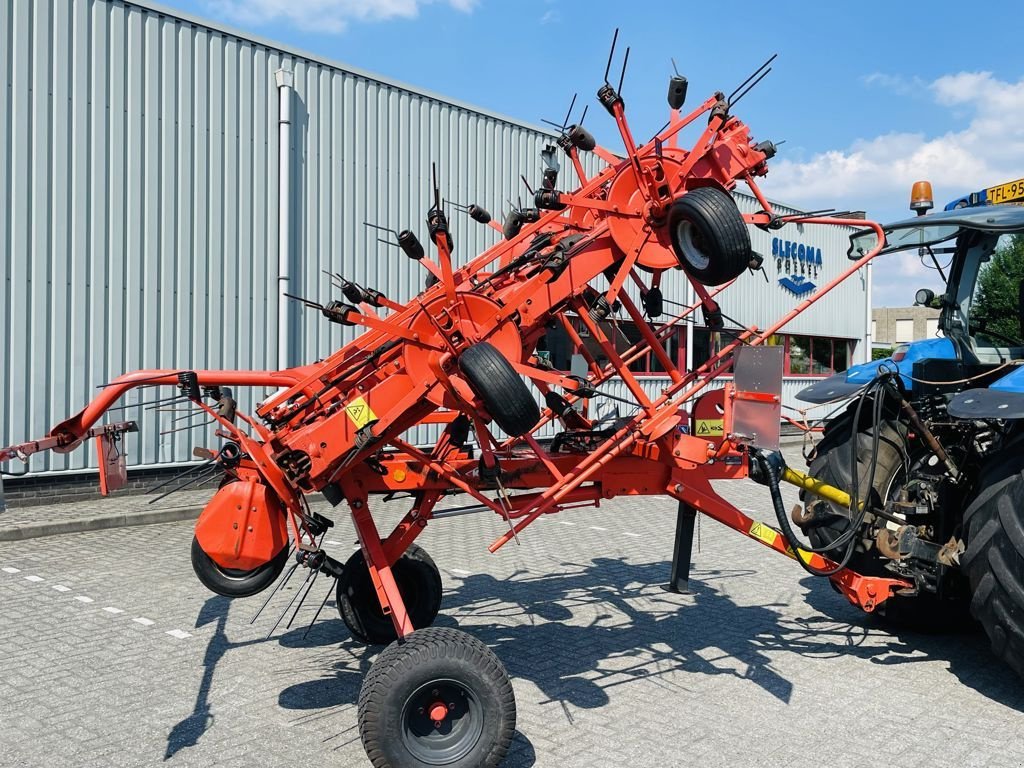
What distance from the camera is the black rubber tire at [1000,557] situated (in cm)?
453

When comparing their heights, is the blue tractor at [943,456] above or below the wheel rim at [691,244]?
below

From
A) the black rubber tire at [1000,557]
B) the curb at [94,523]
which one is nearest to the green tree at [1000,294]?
the black rubber tire at [1000,557]

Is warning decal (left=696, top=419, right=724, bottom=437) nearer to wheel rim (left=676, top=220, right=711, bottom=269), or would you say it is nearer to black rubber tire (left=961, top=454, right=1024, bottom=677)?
wheel rim (left=676, top=220, right=711, bottom=269)

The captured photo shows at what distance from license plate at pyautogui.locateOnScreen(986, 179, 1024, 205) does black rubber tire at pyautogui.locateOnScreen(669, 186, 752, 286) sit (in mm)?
3104

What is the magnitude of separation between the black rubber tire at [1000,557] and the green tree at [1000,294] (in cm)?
151

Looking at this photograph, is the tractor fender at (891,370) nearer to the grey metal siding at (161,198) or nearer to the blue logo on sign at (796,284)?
the grey metal siding at (161,198)

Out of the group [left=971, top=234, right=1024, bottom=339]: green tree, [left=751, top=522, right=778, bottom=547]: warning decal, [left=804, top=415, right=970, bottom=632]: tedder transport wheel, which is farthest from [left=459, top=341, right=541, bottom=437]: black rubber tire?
[left=971, top=234, right=1024, bottom=339]: green tree

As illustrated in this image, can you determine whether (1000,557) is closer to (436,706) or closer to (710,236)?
(710,236)

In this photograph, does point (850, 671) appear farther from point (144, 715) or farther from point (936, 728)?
point (144, 715)

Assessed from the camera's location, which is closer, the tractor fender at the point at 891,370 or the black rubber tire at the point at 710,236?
the black rubber tire at the point at 710,236

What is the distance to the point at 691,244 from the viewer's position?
169 inches

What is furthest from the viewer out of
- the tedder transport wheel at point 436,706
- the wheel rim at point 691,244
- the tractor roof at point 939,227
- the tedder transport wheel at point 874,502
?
the tedder transport wheel at point 874,502

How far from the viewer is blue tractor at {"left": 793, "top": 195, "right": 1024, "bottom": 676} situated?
466 centimetres

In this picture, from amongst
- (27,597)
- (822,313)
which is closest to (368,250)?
(27,597)
